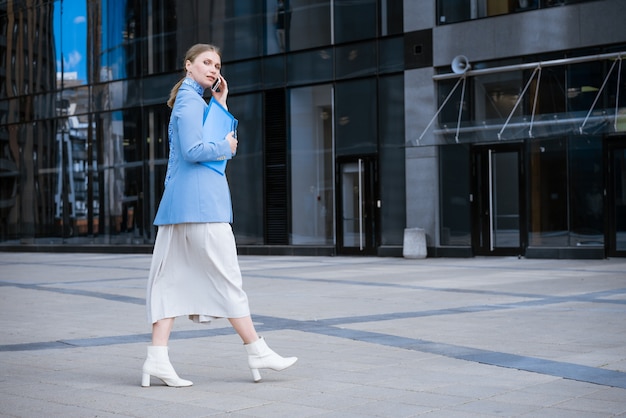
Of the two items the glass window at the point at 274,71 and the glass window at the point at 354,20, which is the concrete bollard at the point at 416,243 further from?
the glass window at the point at 274,71

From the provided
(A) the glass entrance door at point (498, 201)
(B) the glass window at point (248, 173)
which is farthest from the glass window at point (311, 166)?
(A) the glass entrance door at point (498, 201)

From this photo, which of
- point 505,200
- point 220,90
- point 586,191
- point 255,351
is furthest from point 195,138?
point 505,200

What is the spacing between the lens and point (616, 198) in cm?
1902

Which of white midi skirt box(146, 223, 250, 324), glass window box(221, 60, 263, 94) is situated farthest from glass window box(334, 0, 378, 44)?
white midi skirt box(146, 223, 250, 324)

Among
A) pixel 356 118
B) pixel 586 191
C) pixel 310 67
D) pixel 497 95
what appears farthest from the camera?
pixel 310 67

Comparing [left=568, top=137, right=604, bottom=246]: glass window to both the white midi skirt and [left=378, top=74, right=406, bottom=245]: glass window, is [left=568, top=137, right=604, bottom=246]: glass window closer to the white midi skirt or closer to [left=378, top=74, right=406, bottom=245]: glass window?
[left=378, top=74, right=406, bottom=245]: glass window

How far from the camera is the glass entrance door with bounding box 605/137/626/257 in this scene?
18.9 meters

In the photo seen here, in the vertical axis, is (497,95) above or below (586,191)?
above

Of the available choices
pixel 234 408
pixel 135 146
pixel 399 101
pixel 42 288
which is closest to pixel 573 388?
pixel 234 408

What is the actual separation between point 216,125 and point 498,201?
51.3ft

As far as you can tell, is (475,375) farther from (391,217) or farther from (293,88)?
(293,88)

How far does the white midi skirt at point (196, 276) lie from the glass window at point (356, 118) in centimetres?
1741

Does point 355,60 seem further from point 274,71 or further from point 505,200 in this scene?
point 505,200

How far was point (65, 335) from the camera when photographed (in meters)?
8.07
